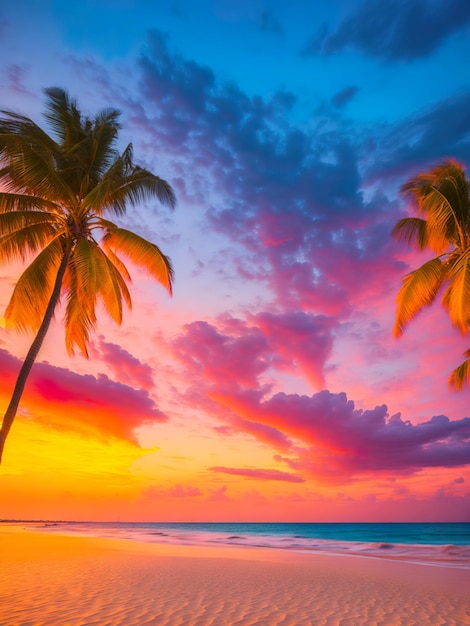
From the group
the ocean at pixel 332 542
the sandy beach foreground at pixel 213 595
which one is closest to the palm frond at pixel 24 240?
the sandy beach foreground at pixel 213 595

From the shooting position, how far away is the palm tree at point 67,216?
12.1m

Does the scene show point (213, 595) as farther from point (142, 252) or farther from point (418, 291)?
point (418, 291)

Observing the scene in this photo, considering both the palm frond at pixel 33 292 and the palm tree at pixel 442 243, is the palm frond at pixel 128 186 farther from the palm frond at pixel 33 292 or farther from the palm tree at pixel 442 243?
the palm tree at pixel 442 243

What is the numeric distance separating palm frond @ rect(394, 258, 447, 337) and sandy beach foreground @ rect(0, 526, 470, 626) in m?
8.10

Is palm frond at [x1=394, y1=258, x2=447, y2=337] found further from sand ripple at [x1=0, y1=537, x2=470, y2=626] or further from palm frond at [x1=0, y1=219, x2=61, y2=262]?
palm frond at [x1=0, y1=219, x2=61, y2=262]

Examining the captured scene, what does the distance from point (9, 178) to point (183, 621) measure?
12.0m

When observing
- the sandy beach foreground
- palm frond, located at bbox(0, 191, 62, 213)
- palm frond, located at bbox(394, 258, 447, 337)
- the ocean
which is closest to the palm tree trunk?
palm frond, located at bbox(0, 191, 62, 213)

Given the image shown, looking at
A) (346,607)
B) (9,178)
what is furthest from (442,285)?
(9,178)

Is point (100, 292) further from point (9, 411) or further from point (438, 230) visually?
point (438, 230)

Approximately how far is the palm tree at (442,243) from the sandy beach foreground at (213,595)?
7978mm

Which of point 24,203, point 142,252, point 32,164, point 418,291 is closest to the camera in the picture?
point 32,164

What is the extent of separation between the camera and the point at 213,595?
9.73 metres

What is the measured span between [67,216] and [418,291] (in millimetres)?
11701

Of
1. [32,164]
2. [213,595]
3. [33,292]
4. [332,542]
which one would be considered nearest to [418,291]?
[213,595]
